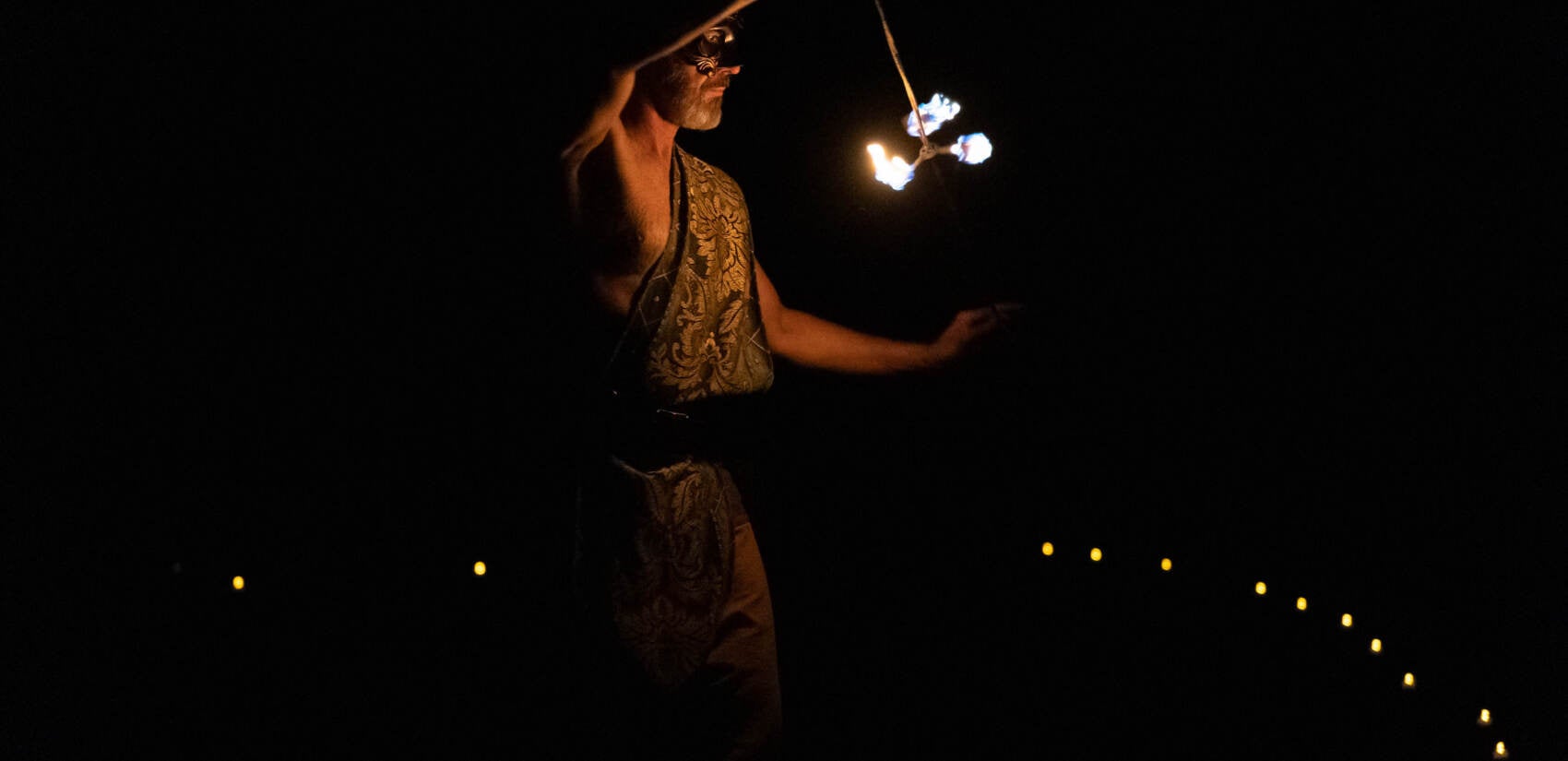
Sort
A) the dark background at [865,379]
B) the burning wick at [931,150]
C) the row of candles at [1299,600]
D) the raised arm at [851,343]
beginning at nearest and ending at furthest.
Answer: the burning wick at [931,150], the dark background at [865,379], the raised arm at [851,343], the row of candles at [1299,600]

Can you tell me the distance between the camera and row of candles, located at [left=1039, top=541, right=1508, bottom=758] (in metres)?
2.58

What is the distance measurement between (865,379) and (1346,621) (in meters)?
1.44

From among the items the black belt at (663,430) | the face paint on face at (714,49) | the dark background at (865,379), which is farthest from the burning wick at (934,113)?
→ the black belt at (663,430)

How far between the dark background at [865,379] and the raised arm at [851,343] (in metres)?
0.05

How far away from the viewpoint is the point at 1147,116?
7.84 ft

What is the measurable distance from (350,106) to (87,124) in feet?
1.64

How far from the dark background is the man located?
5.5 inches

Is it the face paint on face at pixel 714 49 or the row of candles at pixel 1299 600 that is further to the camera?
the row of candles at pixel 1299 600

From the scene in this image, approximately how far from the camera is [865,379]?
2.41 metres

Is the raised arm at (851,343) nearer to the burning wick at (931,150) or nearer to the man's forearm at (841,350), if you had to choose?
the man's forearm at (841,350)

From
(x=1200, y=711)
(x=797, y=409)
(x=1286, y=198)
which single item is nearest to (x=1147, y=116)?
(x=1286, y=198)

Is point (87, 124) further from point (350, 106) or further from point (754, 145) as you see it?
point (754, 145)

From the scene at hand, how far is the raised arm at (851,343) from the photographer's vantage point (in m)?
2.30

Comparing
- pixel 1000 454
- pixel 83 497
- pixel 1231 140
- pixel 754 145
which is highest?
pixel 754 145
